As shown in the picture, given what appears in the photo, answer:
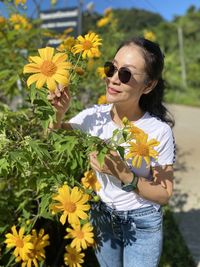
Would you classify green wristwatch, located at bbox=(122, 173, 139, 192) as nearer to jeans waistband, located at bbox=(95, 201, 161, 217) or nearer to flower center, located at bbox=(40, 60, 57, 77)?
jeans waistband, located at bbox=(95, 201, 161, 217)

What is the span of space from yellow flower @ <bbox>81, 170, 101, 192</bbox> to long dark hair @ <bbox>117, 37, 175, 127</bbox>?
1.26 feet

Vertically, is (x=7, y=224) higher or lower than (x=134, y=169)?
lower

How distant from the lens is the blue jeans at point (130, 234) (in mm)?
1936

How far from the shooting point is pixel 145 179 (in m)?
1.74

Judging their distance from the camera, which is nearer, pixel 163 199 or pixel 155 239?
pixel 163 199

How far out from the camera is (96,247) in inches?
83.4

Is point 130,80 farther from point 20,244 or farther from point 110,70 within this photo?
point 20,244

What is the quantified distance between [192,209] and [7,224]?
231 centimetres

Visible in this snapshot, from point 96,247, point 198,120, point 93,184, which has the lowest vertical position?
point 198,120

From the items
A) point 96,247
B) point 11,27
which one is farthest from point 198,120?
point 96,247

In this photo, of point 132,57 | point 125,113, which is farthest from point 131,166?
point 132,57

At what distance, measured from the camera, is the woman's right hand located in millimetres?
1662

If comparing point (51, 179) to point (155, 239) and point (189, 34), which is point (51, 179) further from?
point (189, 34)

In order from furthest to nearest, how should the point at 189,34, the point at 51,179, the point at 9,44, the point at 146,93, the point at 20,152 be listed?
the point at 189,34 → the point at 9,44 → the point at 146,93 → the point at 51,179 → the point at 20,152
